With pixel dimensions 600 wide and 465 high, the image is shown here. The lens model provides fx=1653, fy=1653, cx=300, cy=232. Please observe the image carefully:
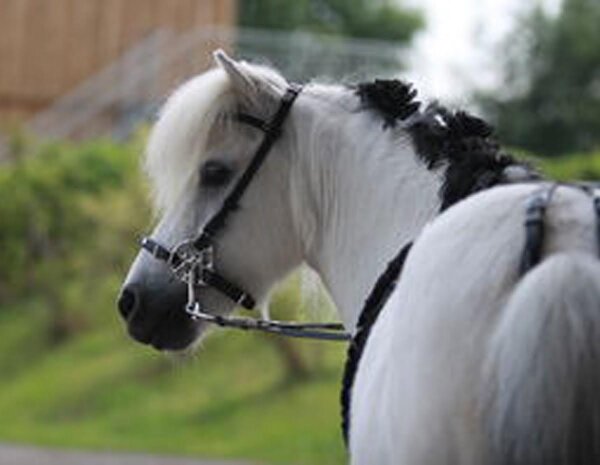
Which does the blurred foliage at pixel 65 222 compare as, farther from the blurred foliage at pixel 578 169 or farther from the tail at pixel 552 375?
the tail at pixel 552 375

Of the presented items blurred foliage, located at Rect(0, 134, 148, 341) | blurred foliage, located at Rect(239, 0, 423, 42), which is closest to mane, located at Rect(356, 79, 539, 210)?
blurred foliage, located at Rect(0, 134, 148, 341)

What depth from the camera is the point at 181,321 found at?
5688mm

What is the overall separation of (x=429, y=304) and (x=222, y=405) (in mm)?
14524

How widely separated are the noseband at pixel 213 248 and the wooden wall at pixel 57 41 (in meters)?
23.9

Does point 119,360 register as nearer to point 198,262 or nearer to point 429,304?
point 198,262

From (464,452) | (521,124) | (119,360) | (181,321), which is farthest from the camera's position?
(521,124)

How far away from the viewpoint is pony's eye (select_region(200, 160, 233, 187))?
535cm

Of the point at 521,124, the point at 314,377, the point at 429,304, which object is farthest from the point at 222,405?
the point at 429,304

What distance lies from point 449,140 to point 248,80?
0.84m

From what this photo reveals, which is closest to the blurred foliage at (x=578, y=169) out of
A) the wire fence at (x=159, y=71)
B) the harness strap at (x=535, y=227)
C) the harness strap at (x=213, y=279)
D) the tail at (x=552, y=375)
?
the wire fence at (x=159, y=71)

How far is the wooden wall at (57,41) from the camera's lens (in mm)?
29453

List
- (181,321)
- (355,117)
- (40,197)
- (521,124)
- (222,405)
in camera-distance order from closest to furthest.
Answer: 1. (355,117)
2. (181,321)
3. (222,405)
4. (40,197)
5. (521,124)

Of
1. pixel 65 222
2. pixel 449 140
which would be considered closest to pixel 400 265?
pixel 449 140

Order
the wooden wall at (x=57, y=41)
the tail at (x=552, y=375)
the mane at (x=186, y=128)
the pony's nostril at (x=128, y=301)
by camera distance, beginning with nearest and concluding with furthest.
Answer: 1. the tail at (x=552, y=375)
2. the mane at (x=186, y=128)
3. the pony's nostril at (x=128, y=301)
4. the wooden wall at (x=57, y=41)
